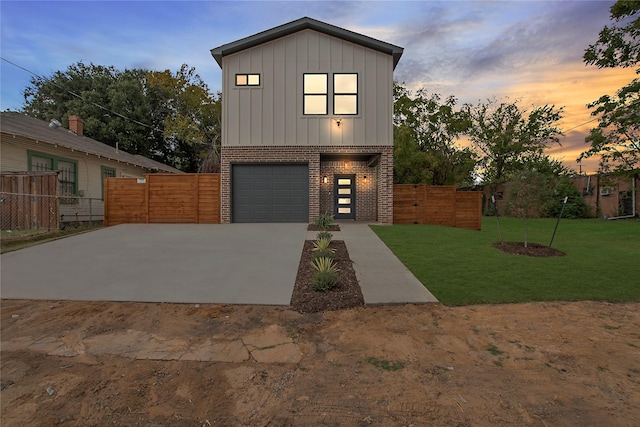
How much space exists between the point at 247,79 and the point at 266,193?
4.97 m

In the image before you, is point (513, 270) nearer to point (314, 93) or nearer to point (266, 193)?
point (266, 193)

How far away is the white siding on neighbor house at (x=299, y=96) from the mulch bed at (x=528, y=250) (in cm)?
640

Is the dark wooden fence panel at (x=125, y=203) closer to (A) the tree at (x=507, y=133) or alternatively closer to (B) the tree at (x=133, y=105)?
(B) the tree at (x=133, y=105)

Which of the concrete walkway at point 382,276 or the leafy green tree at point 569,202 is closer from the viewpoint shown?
the concrete walkway at point 382,276

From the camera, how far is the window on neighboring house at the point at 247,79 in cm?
1315

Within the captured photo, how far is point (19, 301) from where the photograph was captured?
15.4 feet

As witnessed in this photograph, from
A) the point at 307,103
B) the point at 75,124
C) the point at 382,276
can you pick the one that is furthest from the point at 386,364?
the point at 75,124

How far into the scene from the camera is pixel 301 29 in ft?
43.0

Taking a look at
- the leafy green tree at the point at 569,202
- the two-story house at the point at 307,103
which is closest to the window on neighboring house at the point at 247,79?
the two-story house at the point at 307,103

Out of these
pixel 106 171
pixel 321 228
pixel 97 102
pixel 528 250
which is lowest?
pixel 528 250

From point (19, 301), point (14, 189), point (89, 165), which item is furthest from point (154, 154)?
point (19, 301)

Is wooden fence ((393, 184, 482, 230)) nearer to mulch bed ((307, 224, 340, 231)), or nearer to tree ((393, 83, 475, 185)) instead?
mulch bed ((307, 224, 340, 231))

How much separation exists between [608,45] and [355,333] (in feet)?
53.1

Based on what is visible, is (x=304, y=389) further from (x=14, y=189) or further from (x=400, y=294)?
(x=14, y=189)
